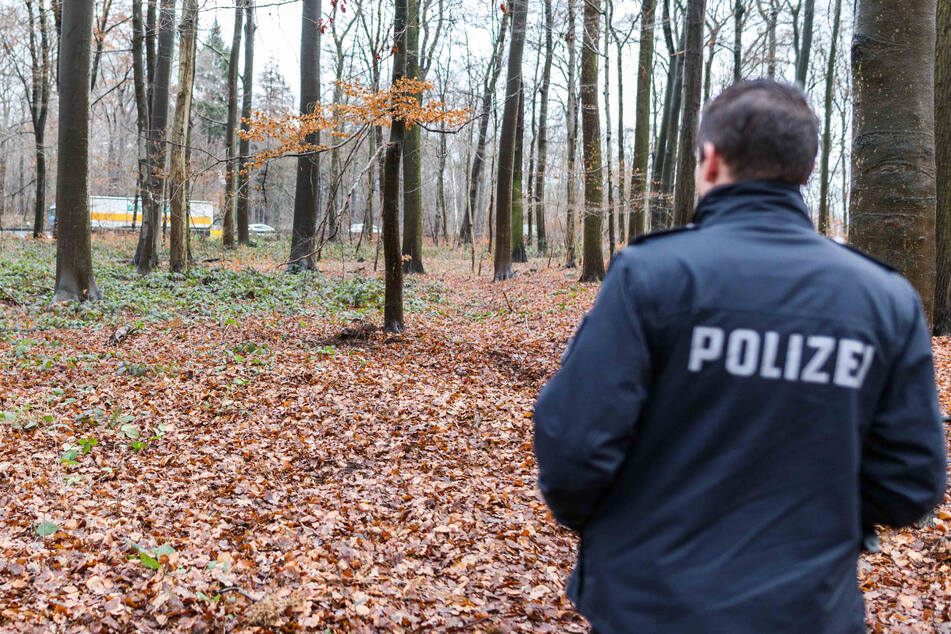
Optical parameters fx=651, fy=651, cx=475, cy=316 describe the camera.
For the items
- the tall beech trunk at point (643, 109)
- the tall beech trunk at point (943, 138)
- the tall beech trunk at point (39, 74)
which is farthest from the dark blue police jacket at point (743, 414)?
the tall beech trunk at point (39, 74)

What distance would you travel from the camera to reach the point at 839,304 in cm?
147

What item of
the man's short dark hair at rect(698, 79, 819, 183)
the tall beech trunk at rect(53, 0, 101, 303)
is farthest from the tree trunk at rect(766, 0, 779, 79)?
the man's short dark hair at rect(698, 79, 819, 183)

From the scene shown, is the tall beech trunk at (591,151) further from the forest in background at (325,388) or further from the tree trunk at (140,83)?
the tree trunk at (140,83)

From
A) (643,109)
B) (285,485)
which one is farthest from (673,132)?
(285,485)

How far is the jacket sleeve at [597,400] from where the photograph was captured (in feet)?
4.83

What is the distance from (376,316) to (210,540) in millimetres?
7791

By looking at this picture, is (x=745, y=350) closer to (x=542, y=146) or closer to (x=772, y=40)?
(x=542, y=146)

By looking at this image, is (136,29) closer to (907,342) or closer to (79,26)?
(79,26)

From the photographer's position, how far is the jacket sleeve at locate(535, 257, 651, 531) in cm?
147

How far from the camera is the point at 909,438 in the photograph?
1.54m

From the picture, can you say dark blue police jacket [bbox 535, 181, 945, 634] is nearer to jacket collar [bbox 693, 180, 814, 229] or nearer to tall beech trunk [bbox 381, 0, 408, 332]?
jacket collar [bbox 693, 180, 814, 229]

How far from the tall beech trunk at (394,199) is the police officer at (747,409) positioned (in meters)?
7.62

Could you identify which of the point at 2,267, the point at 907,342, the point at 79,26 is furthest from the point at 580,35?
the point at 907,342

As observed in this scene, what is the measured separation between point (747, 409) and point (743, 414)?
0.01 meters
